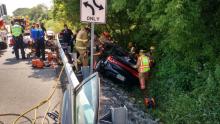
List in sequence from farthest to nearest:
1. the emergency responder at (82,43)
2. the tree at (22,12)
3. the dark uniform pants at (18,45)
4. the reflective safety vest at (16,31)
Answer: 1. the tree at (22,12)
2. the reflective safety vest at (16,31)
3. the dark uniform pants at (18,45)
4. the emergency responder at (82,43)

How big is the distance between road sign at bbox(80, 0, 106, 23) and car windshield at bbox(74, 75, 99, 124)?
3.87 m

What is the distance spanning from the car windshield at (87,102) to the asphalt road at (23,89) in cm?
346

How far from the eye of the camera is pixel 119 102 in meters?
10.9

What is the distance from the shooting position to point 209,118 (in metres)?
9.13

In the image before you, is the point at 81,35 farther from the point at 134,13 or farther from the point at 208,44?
the point at 208,44

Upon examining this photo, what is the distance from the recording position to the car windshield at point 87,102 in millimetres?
4043

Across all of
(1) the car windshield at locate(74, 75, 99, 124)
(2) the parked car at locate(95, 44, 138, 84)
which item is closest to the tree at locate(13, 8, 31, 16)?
(2) the parked car at locate(95, 44, 138, 84)

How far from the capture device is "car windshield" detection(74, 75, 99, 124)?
4043 mm

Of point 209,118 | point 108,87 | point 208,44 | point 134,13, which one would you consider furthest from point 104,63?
point 209,118

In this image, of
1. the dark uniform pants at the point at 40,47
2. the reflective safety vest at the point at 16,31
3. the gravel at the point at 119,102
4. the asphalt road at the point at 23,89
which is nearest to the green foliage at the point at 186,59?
the gravel at the point at 119,102

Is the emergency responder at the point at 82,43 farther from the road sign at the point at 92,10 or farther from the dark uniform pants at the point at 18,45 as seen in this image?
the dark uniform pants at the point at 18,45

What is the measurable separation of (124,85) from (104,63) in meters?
1.09

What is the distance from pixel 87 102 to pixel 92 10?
418 centimetres


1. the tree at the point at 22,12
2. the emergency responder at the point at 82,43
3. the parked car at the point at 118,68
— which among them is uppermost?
the emergency responder at the point at 82,43
